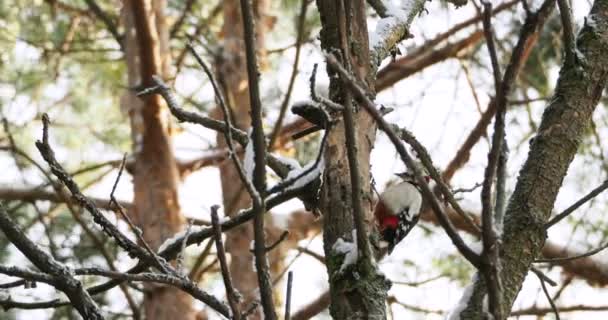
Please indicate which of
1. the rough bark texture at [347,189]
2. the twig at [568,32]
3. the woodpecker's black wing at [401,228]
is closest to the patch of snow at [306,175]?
the rough bark texture at [347,189]

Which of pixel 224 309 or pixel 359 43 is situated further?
pixel 359 43

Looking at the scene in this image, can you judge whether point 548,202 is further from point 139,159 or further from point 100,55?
point 100,55

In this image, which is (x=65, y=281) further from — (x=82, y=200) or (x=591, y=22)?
(x=591, y=22)

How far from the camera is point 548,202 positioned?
1.83m

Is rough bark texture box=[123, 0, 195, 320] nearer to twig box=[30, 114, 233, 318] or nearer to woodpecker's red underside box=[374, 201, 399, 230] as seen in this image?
woodpecker's red underside box=[374, 201, 399, 230]

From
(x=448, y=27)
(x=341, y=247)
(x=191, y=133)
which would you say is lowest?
(x=341, y=247)

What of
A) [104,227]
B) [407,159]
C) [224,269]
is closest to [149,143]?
[104,227]

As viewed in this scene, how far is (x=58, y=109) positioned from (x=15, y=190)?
88.7 inches

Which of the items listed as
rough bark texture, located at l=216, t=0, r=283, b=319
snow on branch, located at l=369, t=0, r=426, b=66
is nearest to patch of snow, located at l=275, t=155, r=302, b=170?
snow on branch, located at l=369, t=0, r=426, b=66

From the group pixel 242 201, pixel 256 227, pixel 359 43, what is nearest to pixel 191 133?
pixel 242 201

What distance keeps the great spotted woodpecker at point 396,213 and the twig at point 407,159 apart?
149 cm

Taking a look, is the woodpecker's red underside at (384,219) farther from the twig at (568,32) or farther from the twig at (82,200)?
the twig at (82,200)

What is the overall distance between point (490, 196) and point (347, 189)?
19.7 inches

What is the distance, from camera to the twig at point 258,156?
4.62 feet
